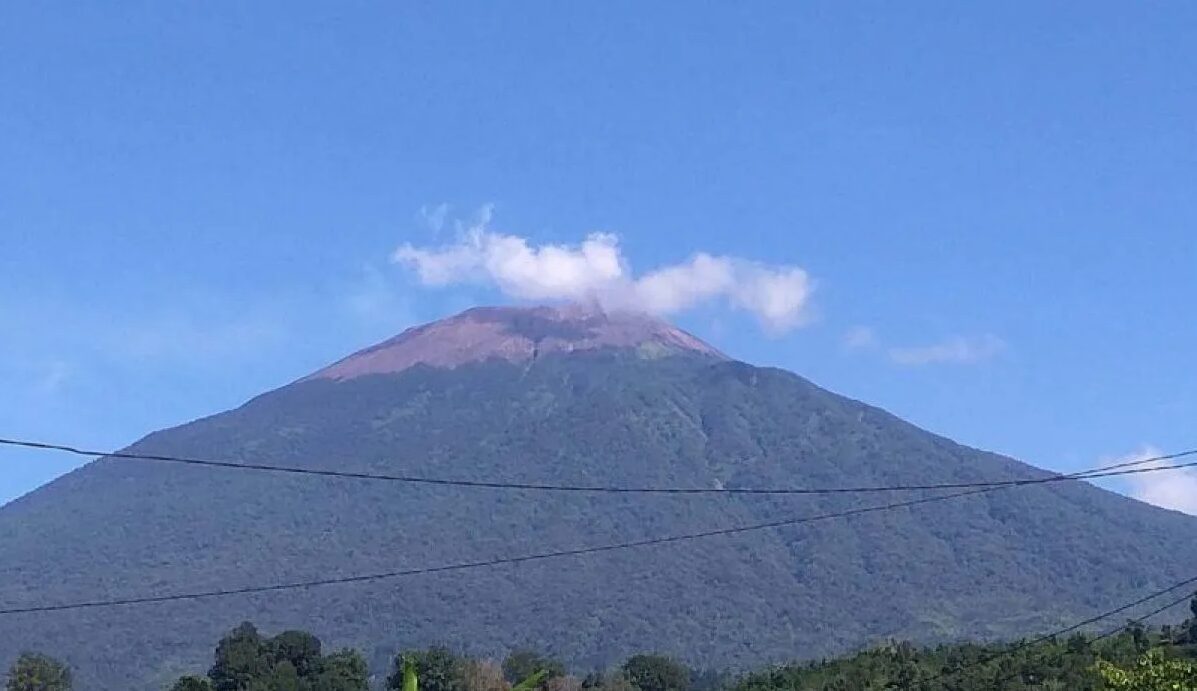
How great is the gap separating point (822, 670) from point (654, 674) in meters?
15.7

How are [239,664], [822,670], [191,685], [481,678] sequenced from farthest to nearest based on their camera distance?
[481,678] < [239,664] < [191,685] < [822,670]

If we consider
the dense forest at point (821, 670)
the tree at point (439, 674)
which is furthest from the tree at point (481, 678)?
the tree at point (439, 674)

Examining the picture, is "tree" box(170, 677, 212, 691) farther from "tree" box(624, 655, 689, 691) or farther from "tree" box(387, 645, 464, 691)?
"tree" box(624, 655, 689, 691)

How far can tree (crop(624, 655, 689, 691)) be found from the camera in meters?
70.2

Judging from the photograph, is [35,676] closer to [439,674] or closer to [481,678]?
[439,674]

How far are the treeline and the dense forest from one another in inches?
1.6

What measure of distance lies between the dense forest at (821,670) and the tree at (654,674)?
1.6 inches

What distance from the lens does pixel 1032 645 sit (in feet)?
166

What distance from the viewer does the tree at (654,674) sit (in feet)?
230

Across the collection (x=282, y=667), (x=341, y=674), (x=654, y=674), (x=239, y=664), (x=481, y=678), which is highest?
(x=239, y=664)

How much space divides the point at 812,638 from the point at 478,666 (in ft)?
340

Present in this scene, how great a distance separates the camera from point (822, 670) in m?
56.1

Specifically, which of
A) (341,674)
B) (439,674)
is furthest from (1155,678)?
(341,674)

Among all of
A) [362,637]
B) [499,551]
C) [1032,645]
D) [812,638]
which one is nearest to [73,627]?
[362,637]
